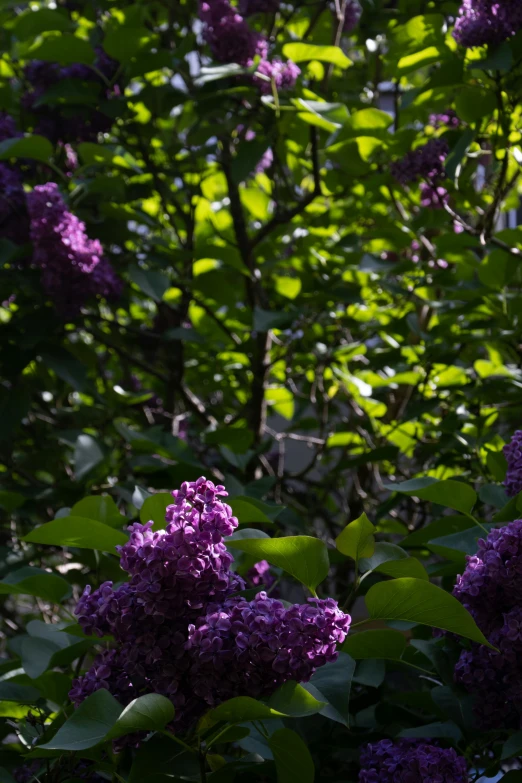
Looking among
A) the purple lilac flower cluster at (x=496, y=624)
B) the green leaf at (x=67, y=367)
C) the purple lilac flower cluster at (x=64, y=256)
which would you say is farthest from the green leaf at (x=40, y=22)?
the purple lilac flower cluster at (x=496, y=624)

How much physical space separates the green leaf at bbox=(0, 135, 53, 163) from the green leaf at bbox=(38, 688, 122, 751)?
116cm

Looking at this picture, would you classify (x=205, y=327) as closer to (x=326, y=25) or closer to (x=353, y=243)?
(x=353, y=243)

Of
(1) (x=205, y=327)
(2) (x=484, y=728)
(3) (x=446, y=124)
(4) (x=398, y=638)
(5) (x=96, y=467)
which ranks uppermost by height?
(3) (x=446, y=124)

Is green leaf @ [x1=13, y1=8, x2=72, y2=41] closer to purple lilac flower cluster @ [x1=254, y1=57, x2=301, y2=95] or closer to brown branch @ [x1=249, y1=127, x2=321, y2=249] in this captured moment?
purple lilac flower cluster @ [x1=254, y1=57, x2=301, y2=95]

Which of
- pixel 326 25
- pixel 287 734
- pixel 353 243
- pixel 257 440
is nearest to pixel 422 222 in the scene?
pixel 353 243

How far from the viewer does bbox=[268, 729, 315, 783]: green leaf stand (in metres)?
0.76

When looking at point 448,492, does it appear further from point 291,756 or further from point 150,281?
point 150,281

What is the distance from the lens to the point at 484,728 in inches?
35.6

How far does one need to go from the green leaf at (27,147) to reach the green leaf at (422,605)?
1.16 meters

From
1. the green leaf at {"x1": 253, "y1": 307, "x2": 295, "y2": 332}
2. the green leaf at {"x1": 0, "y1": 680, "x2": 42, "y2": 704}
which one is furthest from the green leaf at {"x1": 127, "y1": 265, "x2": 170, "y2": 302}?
the green leaf at {"x1": 0, "y1": 680, "x2": 42, "y2": 704}

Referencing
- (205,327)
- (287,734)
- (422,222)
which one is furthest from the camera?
(205,327)

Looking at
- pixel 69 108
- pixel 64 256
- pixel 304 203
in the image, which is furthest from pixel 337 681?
pixel 69 108

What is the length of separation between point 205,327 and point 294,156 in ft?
1.69

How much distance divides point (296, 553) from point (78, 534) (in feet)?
0.73
